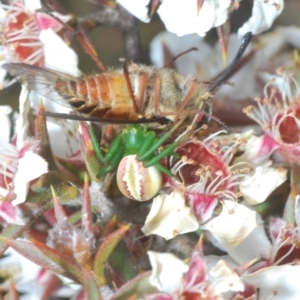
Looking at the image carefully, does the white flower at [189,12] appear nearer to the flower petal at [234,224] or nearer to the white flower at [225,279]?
the flower petal at [234,224]

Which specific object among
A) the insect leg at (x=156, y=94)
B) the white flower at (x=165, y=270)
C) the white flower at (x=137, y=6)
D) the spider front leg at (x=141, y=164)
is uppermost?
the white flower at (x=137, y=6)

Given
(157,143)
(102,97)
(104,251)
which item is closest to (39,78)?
(102,97)

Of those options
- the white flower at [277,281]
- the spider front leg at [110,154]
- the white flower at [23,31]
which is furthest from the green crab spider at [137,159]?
the white flower at [23,31]

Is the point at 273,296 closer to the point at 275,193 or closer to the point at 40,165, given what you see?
the point at 275,193

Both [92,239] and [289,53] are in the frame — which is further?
[289,53]

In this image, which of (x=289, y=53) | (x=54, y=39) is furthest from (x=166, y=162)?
(x=289, y=53)
